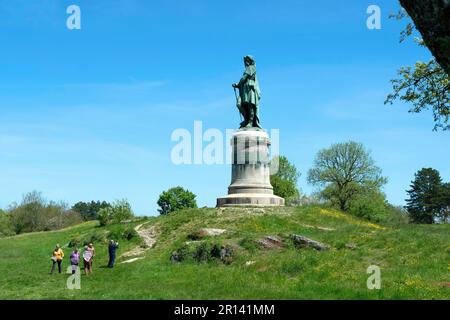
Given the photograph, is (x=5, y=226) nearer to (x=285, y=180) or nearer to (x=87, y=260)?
(x=285, y=180)

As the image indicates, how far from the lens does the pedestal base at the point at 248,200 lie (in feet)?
99.1

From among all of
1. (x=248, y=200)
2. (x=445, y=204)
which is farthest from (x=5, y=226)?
(x=445, y=204)

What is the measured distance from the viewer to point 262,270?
1667 cm

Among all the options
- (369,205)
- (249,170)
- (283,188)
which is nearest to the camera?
(249,170)

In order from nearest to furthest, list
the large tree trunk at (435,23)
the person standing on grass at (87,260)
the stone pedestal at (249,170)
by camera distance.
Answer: the large tree trunk at (435,23) → the person standing on grass at (87,260) → the stone pedestal at (249,170)

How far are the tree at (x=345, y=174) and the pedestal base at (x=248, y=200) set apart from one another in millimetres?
32180

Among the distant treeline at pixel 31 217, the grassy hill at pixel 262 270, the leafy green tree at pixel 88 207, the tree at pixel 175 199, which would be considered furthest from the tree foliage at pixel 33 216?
the leafy green tree at pixel 88 207

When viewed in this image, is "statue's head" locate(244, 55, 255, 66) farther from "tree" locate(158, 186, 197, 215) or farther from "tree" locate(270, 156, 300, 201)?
"tree" locate(158, 186, 197, 215)

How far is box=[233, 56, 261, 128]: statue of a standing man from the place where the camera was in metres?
33.2

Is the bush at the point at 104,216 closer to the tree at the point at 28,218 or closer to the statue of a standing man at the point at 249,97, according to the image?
the statue of a standing man at the point at 249,97

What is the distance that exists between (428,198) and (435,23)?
8159 cm

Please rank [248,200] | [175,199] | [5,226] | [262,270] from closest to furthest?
[262,270] < [248,200] < [5,226] < [175,199]
